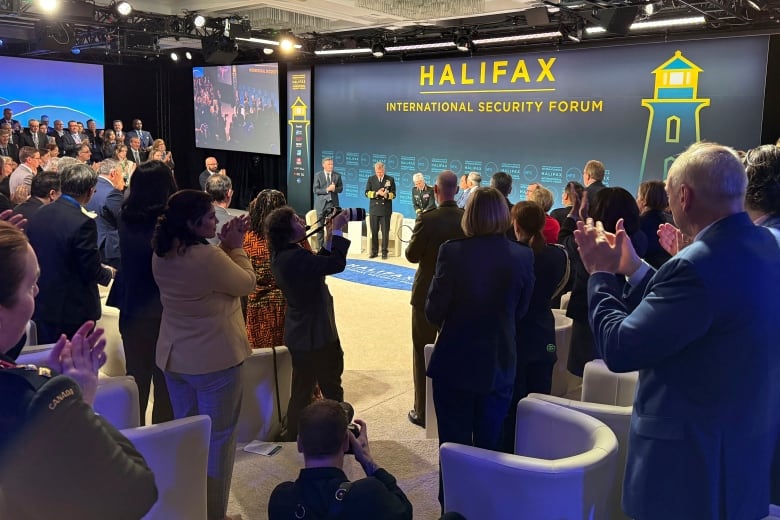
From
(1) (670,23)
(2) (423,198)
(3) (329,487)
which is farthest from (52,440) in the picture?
(2) (423,198)

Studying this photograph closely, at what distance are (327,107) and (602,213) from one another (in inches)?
403

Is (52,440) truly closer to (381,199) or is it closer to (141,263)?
(141,263)

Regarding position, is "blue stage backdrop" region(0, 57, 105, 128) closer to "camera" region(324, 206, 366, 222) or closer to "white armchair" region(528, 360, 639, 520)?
"camera" region(324, 206, 366, 222)

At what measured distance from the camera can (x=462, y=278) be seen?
257 cm

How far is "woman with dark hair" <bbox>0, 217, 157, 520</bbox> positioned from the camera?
3.46ft

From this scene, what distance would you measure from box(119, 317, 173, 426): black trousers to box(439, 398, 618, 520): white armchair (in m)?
1.52

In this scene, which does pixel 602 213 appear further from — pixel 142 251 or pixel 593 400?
pixel 142 251

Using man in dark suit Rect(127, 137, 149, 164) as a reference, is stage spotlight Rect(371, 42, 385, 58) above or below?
above

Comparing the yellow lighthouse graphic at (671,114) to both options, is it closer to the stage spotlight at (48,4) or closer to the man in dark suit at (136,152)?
the stage spotlight at (48,4)

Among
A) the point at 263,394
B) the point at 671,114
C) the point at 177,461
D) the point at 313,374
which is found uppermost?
the point at 671,114

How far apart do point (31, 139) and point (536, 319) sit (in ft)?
39.4

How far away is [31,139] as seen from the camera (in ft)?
40.6

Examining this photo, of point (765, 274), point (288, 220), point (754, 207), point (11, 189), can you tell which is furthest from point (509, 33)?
point (765, 274)

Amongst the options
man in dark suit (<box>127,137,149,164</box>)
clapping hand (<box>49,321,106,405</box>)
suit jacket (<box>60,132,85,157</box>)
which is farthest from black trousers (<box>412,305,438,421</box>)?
suit jacket (<box>60,132,85,157</box>)
